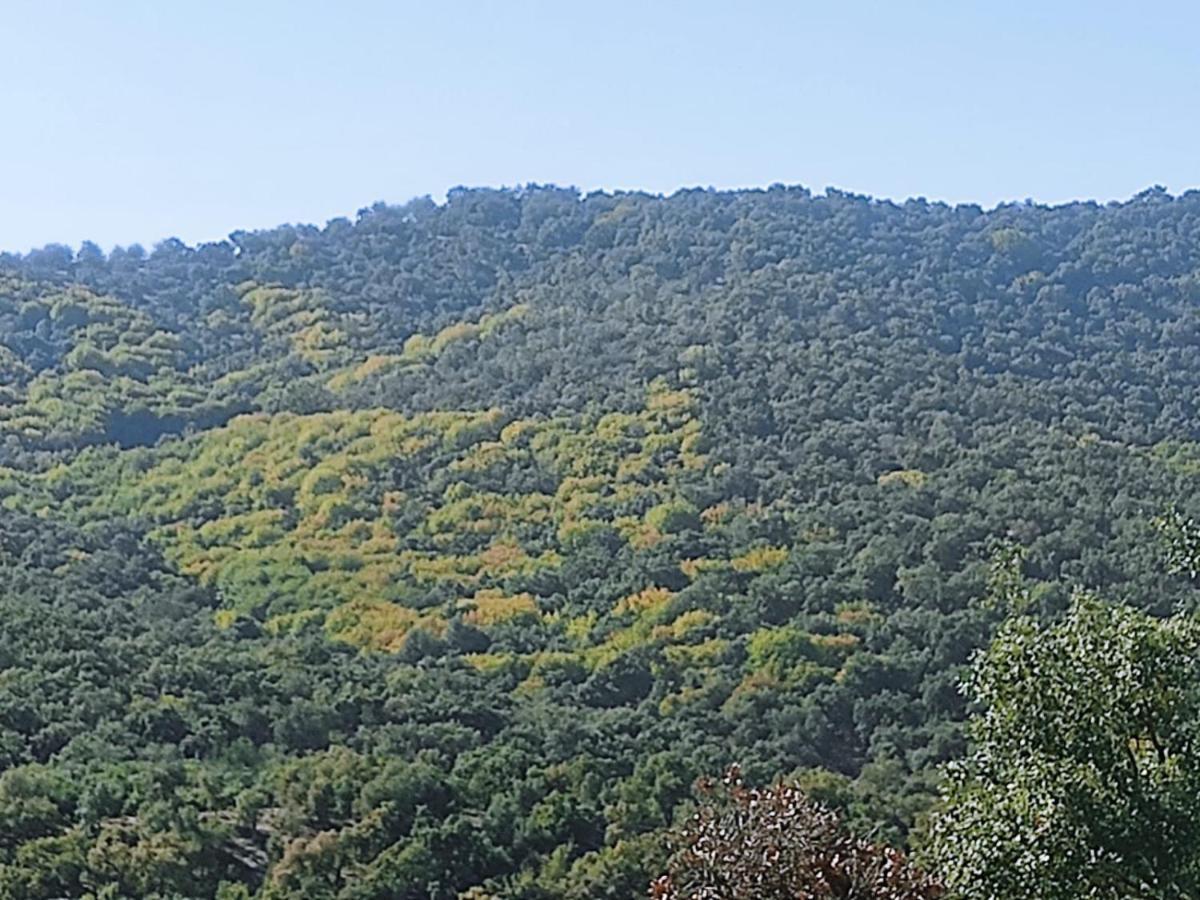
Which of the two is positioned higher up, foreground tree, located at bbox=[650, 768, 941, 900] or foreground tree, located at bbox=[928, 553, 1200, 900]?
foreground tree, located at bbox=[928, 553, 1200, 900]

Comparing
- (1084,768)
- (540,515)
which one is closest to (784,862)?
(1084,768)

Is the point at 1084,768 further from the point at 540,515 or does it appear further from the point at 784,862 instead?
the point at 540,515

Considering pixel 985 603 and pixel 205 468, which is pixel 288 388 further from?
pixel 985 603

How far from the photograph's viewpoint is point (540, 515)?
192 feet

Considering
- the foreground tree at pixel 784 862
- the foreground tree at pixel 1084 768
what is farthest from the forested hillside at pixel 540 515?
the foreground tree at pixel 784 862

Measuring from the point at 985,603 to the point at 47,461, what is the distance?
5944cm

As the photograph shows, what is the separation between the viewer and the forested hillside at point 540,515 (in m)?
30.0

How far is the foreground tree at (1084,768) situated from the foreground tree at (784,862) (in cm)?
126

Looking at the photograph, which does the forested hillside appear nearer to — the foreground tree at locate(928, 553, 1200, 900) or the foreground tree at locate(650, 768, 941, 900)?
the foreground tree at locate(928, 553, 1200, 900)

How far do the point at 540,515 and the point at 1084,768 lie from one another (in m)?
48.8

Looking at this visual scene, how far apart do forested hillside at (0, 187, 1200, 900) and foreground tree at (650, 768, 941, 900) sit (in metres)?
2.94

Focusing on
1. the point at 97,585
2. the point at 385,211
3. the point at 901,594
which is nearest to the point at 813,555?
the point at 901,594

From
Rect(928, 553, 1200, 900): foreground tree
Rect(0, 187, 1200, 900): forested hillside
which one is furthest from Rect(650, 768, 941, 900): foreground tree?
Rect(0, 187, 1200, 900): forested hillside

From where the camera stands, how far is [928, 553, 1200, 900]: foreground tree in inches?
384
